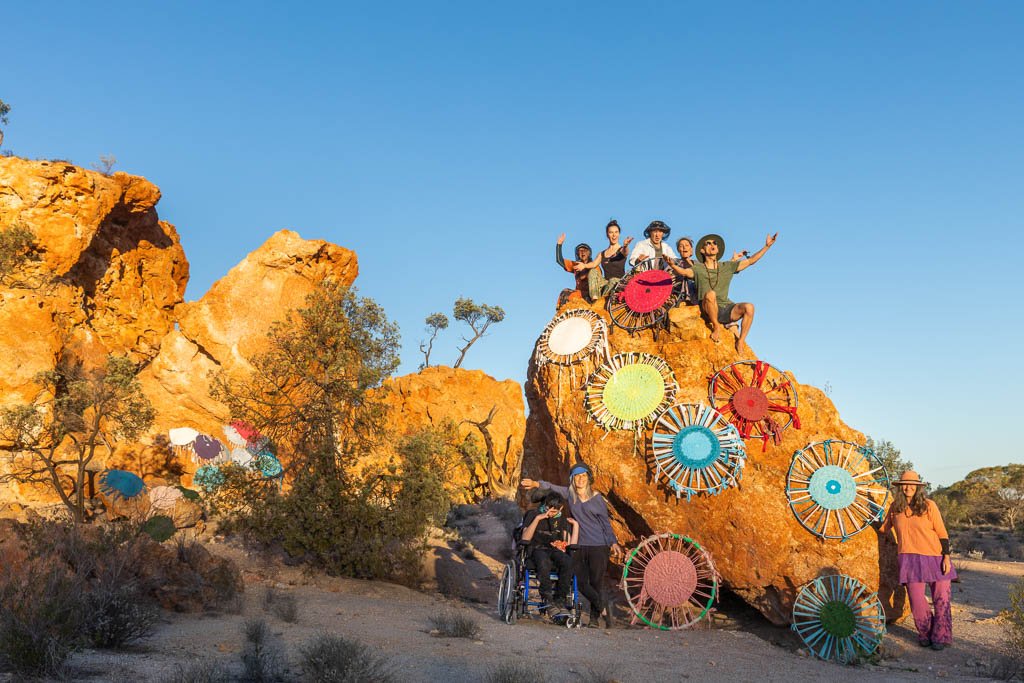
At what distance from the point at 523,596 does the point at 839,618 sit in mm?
3288

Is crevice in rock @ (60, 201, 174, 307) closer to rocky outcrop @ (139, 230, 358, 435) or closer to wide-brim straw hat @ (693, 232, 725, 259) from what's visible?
rocky outcrop @ (139, 230, 358, 435)

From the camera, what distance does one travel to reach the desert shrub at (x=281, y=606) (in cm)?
757

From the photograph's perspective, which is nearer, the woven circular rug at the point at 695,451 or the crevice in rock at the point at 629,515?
the woven circular rug at the point at 695,451

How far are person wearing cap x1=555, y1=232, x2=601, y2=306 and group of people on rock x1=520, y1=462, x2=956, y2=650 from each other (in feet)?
10.9

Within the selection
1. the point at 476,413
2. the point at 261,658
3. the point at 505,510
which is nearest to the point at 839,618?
the point at 261,658

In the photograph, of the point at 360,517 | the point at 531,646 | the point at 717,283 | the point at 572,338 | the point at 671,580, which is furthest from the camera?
the point at 360,517

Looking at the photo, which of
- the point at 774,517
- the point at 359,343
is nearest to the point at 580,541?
the point at 774,517

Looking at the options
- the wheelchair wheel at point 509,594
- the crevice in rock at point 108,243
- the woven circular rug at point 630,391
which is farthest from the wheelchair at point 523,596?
the crevice in rock at point 108,243

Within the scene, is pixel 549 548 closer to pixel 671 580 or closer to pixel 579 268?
pixel 671 580

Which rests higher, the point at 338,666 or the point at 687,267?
the point at 687,267

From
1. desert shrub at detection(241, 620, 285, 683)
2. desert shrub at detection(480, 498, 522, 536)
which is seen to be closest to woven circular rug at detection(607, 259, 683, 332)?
desert shrub at detection(241, 620, 285, 683)

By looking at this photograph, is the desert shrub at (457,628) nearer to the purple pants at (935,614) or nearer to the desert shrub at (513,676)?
the desert shrub at (513,676)

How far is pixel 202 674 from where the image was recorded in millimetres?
4387

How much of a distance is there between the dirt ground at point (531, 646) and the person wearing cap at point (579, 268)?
→ 457cm
